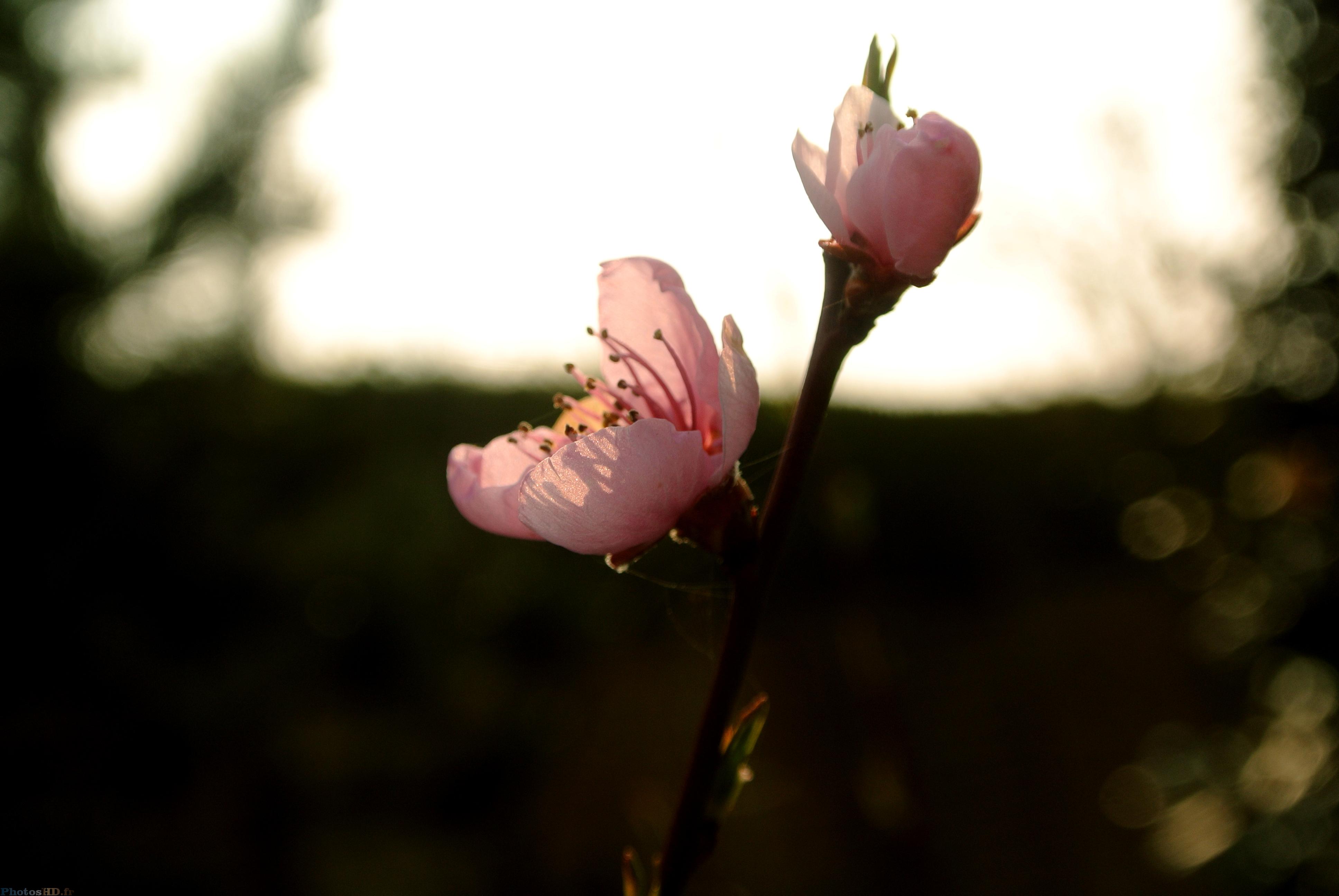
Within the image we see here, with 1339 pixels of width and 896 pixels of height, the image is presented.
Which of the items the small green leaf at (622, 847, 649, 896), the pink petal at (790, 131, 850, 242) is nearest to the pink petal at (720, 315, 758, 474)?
the pink petal at (790, 131, 850, 242)

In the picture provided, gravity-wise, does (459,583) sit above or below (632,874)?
below

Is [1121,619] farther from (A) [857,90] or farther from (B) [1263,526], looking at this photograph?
(A) [857,90]

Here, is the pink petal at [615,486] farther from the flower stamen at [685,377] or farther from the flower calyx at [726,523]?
the flower stamen at [685,377]

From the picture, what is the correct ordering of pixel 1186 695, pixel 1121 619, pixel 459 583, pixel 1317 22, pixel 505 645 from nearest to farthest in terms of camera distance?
pixel 1317 22
pixel 459 583
pixel 505 645
pixel 1186 695
pixel 1121 619

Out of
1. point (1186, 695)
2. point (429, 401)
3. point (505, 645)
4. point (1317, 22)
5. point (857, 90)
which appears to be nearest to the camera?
point (857, 90)

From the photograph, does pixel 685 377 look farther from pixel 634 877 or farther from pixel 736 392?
pixel 634 877

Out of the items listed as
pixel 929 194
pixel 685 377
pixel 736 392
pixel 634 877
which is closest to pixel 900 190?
pixel 929 194

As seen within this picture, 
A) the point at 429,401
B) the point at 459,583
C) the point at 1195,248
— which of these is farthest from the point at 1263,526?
the point at 429,401
